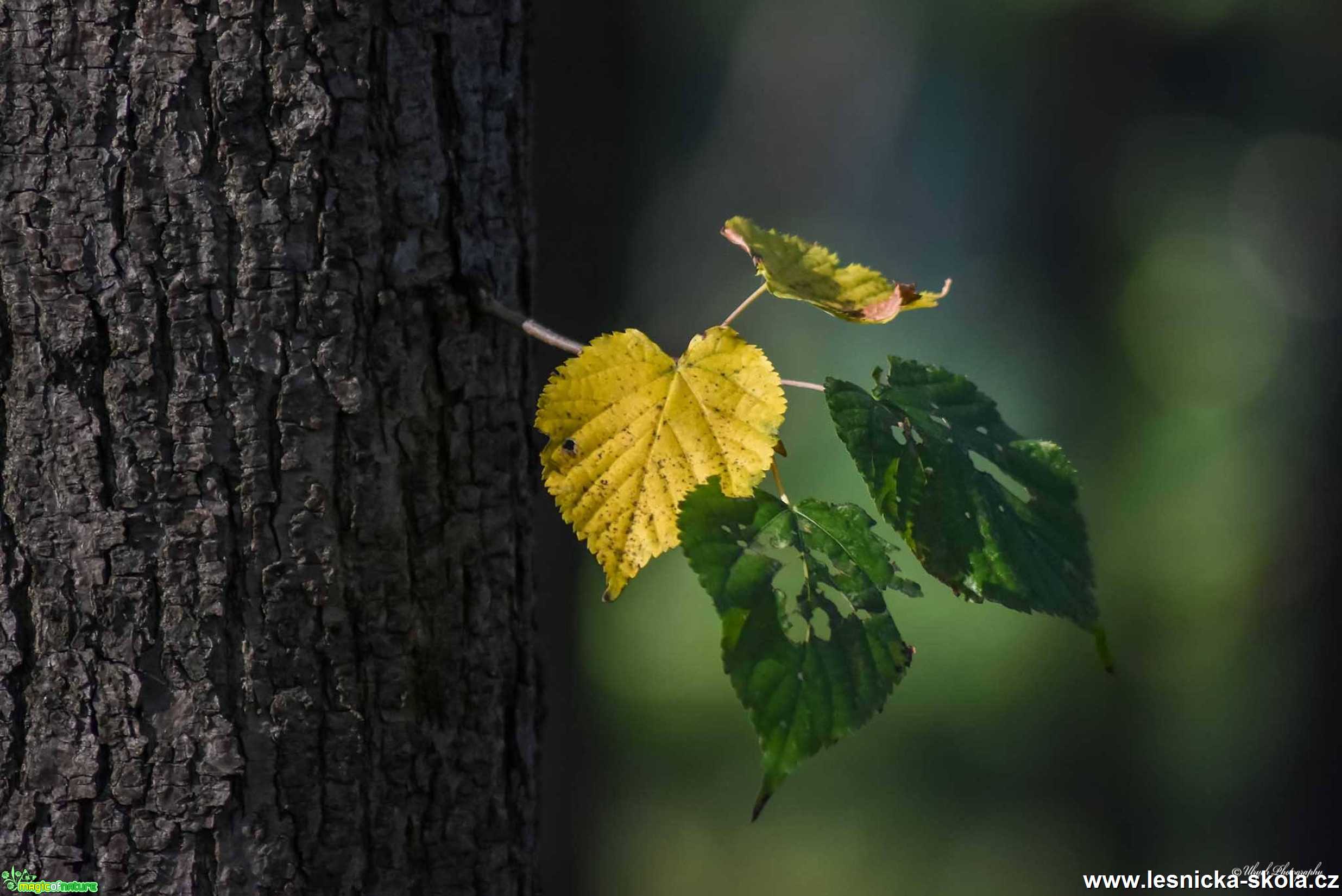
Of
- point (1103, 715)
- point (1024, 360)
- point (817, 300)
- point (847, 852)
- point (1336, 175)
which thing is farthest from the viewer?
point (1024, 360)

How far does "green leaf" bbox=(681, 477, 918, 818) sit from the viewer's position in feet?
1.49

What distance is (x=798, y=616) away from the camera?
48cm

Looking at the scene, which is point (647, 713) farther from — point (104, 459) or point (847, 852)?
point (104, 459)

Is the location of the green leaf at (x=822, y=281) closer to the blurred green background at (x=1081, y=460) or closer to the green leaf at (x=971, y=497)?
the green leaf at (x=971, y=497)

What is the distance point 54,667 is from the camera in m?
0.59

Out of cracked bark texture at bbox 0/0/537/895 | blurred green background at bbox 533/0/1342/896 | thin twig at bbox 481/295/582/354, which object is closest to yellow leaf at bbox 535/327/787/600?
thin twig at bbox 481/295/582/354

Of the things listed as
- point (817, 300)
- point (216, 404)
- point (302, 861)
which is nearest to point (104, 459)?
point (216, 404)

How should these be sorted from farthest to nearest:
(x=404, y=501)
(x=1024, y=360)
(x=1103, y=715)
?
(x=1024, y=360) → (x=1103, y=715) → (x=404, y=501)

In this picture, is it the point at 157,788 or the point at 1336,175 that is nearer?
the point at 157,788

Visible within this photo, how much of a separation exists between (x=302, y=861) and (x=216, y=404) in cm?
30

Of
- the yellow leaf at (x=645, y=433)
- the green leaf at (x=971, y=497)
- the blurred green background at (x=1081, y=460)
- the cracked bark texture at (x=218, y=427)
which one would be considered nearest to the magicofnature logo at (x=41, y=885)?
the cracked bark texture at (x=218, y=427)

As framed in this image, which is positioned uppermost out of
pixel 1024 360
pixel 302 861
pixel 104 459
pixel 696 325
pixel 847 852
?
pixel 696 325

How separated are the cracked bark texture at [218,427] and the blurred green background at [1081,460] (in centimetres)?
245

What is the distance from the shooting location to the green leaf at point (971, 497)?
50 cm
